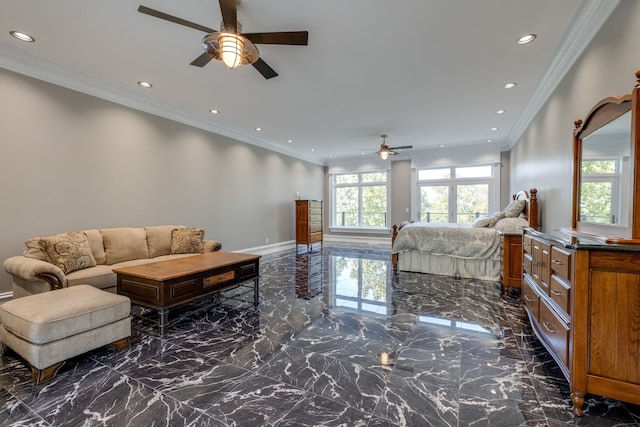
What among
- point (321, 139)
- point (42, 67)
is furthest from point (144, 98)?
point (321, 139)

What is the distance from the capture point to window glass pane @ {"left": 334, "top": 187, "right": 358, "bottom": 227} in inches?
388

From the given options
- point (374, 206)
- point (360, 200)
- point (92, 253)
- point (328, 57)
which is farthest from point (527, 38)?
point (360, 200)

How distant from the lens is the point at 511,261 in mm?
3873

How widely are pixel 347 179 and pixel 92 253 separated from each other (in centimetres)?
774

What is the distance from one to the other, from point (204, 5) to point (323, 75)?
1.62 metres

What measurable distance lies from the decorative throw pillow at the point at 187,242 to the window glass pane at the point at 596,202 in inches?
185

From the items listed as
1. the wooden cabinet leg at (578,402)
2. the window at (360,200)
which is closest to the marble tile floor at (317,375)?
the wooden cabinet leg at (578,402)

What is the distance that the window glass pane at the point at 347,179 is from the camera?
9.85 meters

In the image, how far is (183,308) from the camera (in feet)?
11.5

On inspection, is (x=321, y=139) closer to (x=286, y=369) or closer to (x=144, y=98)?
(x=144, y=98)

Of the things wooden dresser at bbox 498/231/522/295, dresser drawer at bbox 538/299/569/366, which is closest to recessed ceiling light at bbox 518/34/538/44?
wooden dresser at bbox 498/231/522/295

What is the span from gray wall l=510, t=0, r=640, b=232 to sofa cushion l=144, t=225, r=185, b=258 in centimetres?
531

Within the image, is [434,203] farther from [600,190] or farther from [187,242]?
[187,242]

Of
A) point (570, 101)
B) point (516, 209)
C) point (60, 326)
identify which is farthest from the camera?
point (516, 209)
